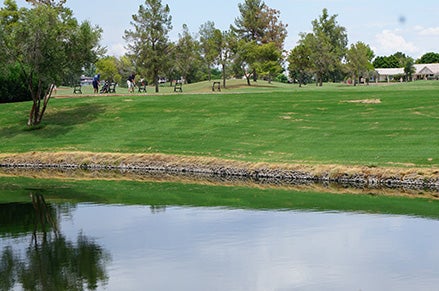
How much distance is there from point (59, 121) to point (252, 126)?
50.3 ft

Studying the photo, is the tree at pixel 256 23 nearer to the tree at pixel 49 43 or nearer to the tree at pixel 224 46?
the tree at pixel 224 46

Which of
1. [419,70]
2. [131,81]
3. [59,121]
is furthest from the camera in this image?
[419,70]

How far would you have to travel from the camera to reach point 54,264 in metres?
19.9

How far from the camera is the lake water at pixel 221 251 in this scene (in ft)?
58.4

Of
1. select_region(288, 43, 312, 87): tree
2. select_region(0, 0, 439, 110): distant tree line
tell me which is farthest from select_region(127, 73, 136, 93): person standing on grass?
select_region(288, 43, 312, 87): tree

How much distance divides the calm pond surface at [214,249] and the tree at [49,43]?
20.8 metres

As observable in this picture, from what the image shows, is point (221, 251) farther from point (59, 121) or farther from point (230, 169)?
point (59, 121)

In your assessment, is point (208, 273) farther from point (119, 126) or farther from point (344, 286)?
point (119, 126)

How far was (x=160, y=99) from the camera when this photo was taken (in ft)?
200

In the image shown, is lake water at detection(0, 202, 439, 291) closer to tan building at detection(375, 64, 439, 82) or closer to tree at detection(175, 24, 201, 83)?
tree at detection(175, 24, 201, 83)

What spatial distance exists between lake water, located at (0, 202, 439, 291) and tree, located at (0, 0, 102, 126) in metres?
21.9

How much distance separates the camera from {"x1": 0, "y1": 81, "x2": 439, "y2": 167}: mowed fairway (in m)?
40.6

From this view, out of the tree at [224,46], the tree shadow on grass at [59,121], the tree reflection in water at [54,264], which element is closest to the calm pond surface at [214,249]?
the tree reflection in water at [54,264]

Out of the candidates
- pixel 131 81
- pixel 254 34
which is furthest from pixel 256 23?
pixel 131 81
